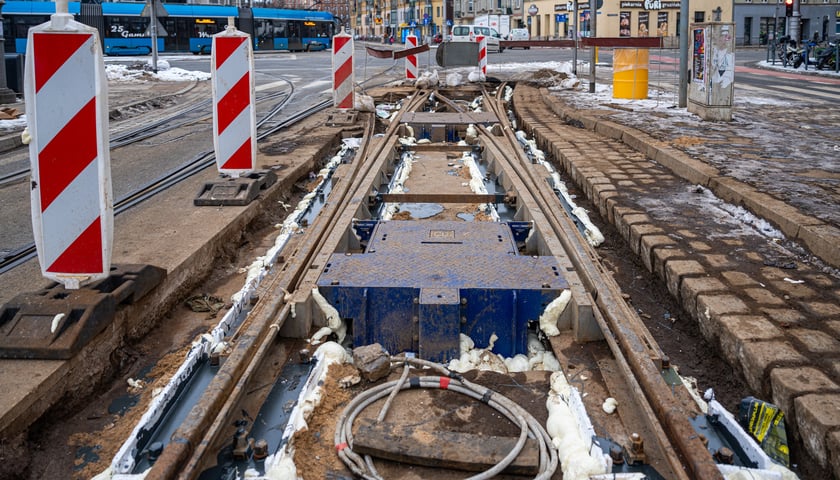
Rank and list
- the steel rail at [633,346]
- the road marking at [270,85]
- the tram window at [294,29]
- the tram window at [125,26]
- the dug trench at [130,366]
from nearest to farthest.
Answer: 1. the steel rail at [633,346]
2. the dug trench at [130,366]
3. the road marking at [270,85]
4. the tram window at [125,26]
5. the tram window at [294,29]

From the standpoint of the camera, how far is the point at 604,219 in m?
6.62

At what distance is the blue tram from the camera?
112ft

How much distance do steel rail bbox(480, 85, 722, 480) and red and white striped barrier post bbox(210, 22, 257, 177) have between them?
2.93 meters

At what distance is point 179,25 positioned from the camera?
41.7 m

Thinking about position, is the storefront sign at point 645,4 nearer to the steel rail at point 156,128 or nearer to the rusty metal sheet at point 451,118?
the steel rail at point 156,128

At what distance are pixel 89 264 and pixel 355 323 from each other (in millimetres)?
1378

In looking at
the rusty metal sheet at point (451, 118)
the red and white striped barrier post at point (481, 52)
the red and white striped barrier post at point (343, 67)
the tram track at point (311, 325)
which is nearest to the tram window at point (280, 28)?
the red and white striped barrier post at point (481, 52)

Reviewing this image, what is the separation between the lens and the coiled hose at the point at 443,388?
2.60m

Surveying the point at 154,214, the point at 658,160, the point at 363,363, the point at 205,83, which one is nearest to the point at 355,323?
the point at 363,363

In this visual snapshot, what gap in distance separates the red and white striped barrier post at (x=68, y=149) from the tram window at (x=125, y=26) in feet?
127

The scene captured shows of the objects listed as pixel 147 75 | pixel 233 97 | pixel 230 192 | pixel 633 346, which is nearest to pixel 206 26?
pixel 147 75

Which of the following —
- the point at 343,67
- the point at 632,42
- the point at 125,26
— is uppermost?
the point at 125,26

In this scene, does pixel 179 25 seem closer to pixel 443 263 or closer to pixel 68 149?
pixel 68 149

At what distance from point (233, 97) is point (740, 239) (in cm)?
431
